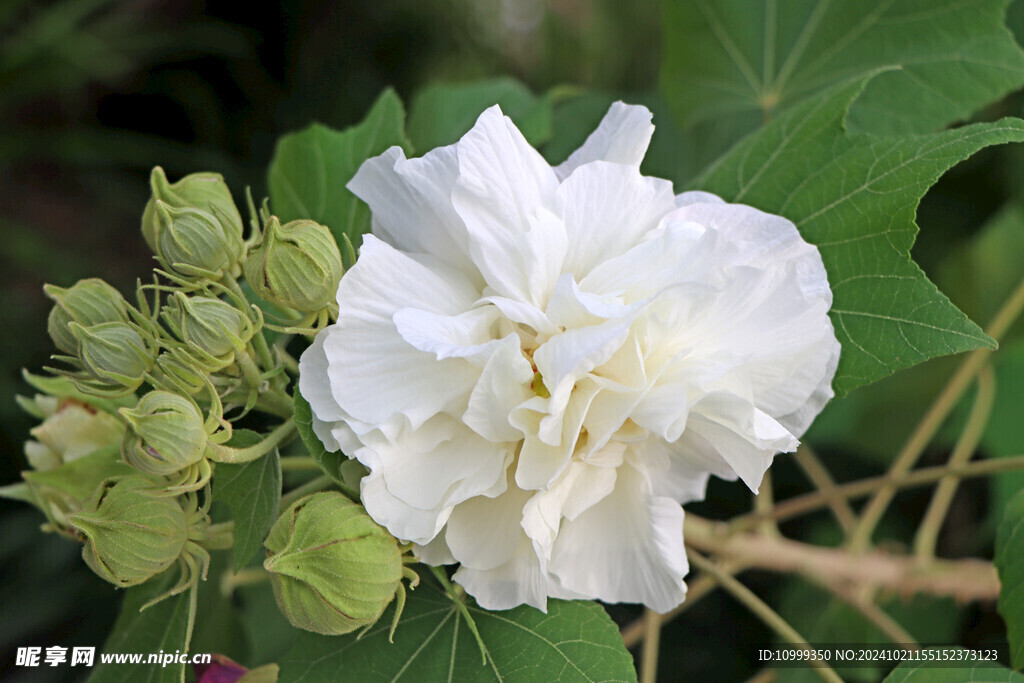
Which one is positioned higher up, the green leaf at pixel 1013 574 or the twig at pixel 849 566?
the green leaf at pixel 1013 574

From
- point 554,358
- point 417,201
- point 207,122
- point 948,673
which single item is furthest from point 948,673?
point 207,122

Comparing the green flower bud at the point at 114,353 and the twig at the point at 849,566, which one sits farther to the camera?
the twig at the point at 849,566

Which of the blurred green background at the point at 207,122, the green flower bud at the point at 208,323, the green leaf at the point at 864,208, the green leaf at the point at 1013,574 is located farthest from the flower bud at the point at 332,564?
the blurred green background at the point at 207,122

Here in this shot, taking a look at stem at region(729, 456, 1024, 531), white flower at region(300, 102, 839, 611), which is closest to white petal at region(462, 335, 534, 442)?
white flower at region(300, 102, 839, 611)

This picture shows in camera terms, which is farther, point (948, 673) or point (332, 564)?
point (948, 673)

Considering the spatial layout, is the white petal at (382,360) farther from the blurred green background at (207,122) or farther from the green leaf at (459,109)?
the blurred green background at (207,122)

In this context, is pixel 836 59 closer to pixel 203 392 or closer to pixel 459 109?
pixel 459 109

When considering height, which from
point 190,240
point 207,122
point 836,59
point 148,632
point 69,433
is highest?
point 836,59
